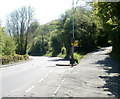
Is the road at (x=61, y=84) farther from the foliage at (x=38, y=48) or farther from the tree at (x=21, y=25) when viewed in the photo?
the foliage at (x=38, y=48)

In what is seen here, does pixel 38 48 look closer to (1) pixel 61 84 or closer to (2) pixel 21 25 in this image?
(2) pixel 21 25

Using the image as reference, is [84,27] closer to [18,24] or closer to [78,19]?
[78,19]

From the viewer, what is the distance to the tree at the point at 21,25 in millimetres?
60250

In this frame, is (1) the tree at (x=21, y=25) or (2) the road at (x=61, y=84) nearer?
(2) the road at (x=61, y=84)

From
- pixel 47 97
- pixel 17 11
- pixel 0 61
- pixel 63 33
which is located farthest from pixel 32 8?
pixel 47 97

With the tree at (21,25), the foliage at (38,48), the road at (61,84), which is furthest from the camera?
the foliage at (38,48)

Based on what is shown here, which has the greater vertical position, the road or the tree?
the tree

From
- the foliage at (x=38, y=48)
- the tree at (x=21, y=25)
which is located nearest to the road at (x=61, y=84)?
the tree at (x=21, y=25)

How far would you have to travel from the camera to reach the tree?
60.2 meters

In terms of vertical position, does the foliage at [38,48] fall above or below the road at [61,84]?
above

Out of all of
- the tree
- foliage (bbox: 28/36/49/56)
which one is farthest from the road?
foliage (bbox: 28/36/49/56)

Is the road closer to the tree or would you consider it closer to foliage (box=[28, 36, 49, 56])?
the tree

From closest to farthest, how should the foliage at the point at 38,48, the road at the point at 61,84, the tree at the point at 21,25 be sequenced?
the road at the point at 61,84 < the tree at the point at 21,25 < the foliage at the point at 38,48

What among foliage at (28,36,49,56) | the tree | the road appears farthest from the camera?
foliage at (28,36,49,56)
